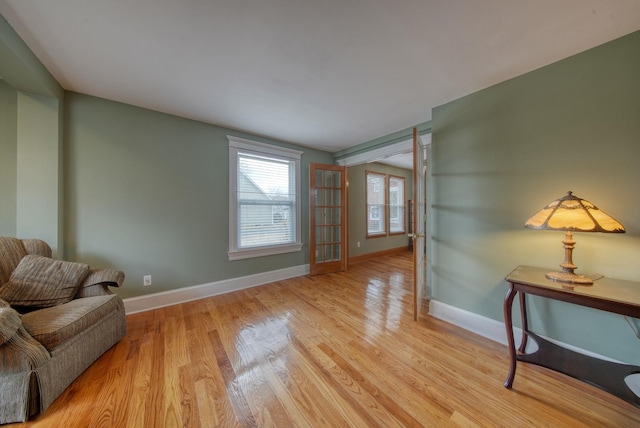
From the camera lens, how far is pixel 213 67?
1.72 metres

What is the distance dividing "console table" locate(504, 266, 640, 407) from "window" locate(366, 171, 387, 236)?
3541 mm

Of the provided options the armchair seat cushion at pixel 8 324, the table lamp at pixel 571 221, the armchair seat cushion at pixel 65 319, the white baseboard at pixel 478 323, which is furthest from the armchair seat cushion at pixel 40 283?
the table lamp at pixel 571 221

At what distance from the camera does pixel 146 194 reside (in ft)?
7.98

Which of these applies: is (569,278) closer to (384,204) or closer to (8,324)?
(8,324)

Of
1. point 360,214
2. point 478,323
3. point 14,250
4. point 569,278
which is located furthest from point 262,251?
point 569,278

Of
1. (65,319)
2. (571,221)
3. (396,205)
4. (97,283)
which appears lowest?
(65,319)

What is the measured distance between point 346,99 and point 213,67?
4.12 ft

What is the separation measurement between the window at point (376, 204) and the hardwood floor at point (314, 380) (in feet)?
9.51

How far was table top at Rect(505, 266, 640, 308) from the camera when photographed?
1117mm

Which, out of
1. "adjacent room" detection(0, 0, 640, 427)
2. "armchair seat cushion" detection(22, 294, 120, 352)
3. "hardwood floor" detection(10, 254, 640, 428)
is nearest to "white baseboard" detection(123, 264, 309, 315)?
"adjacent room" detection(0, 0, 640, 427)

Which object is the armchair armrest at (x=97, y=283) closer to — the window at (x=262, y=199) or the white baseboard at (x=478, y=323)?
the window at (x=262, y=199)

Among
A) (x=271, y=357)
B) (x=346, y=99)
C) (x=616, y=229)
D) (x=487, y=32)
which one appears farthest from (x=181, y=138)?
(x=616, y=229)

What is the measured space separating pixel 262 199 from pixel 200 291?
1517 mm

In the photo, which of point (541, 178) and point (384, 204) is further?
point (384, 204)
